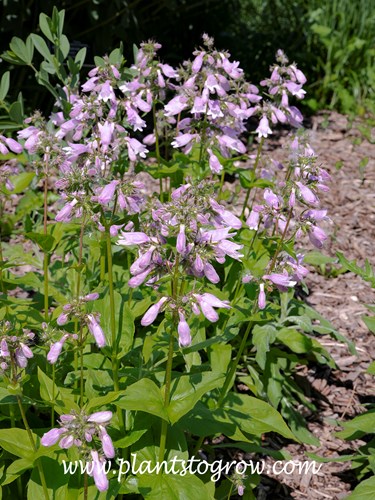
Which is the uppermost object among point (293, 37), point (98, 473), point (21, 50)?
point (21, 50)

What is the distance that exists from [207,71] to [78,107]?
736mm

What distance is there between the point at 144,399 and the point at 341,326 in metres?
2.27

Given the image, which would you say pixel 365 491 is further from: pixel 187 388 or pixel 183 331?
pixel 183 331

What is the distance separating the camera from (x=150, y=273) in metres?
2.40

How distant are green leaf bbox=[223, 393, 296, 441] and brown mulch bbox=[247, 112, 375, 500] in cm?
76

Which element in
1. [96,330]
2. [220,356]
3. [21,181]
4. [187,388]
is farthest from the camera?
[21,181]

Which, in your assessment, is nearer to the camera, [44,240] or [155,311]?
[155,311]

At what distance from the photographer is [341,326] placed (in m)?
4.39

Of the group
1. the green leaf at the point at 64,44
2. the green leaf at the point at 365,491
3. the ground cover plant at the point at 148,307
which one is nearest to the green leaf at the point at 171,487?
the ground cover plant at the point at 148,307

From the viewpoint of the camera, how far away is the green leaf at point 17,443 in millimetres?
2414

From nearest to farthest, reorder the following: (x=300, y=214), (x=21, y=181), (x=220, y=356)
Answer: (x=300, y=214), (x=220, y=356), (x=21, y=181)

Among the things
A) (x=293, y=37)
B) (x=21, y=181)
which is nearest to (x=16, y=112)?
(x=21, y=181)

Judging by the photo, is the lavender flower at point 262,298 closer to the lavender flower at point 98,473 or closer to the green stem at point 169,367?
the green stem at point 169,367

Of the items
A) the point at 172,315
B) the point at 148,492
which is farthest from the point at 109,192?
the point at 148,492
